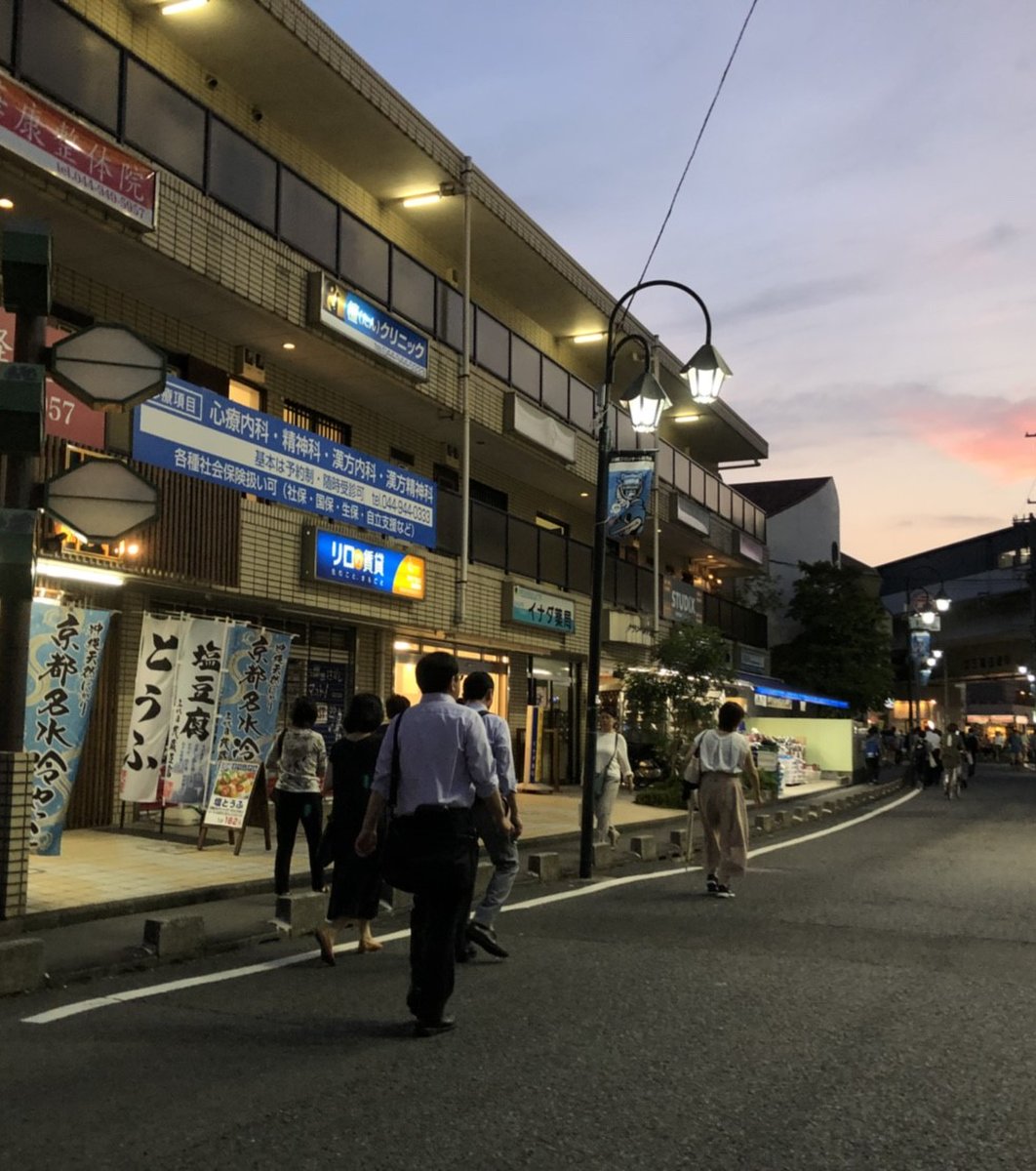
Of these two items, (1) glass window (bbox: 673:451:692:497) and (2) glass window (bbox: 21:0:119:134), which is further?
(1) glass window (bbox: 673:451:692:497)

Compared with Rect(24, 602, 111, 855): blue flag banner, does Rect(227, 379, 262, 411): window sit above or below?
above

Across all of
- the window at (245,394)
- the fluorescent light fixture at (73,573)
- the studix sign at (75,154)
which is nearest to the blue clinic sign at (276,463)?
the fluorescent light fixture at (73,573)

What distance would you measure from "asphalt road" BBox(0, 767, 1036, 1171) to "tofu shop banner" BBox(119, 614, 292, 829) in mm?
4672


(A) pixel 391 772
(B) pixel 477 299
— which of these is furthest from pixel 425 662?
(B) pixel 477 299

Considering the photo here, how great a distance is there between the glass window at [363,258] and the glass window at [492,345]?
2.73m

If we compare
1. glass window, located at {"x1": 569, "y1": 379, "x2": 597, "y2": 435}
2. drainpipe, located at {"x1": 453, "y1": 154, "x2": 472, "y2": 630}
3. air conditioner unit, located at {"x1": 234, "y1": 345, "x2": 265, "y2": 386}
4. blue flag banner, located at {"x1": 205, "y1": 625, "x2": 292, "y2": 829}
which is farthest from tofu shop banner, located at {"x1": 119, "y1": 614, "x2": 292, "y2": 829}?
glass window, located at {"x1": 569, "y1": 379, "x2": 597, "y2": 435}

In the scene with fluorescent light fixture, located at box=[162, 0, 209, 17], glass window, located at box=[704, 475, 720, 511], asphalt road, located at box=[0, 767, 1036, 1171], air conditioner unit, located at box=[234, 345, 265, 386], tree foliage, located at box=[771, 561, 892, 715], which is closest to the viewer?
asphalt road, located at box=[0, 767, 1036, 1171]

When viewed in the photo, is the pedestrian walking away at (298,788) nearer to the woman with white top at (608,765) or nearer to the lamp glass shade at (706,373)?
the woman with white top at (608,765)

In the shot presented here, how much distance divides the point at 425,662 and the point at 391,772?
0.57 metres

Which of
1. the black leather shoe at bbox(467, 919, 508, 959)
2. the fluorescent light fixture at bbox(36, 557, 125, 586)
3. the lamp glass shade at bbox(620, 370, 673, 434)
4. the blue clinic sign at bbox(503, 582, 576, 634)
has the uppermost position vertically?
the lamp glass shade at bbox(620, 370, 673, 434)

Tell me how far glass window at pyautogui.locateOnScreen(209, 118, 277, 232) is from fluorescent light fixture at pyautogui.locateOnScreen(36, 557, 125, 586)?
470cm

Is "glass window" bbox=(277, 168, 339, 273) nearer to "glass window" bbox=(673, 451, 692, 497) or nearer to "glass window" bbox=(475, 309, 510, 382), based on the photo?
"glass window" bbox=(475, 309, 510, 382)

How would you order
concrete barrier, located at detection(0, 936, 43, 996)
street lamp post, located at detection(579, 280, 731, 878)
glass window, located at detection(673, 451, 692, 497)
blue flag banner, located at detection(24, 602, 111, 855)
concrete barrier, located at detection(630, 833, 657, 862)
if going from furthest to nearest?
glass window, located at detection(673, 451, 692, 497) → concrete barrier, located at detection(630, 833, 657, 862) → street lamp post, located at detection(579, 280, 731, 878) → blue flag banner, located at detection(24, 602, 111, 855) → concrete barrier, located at detection(0, 936, 43, 996)

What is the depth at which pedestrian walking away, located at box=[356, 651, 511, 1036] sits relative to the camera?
17.7ft
